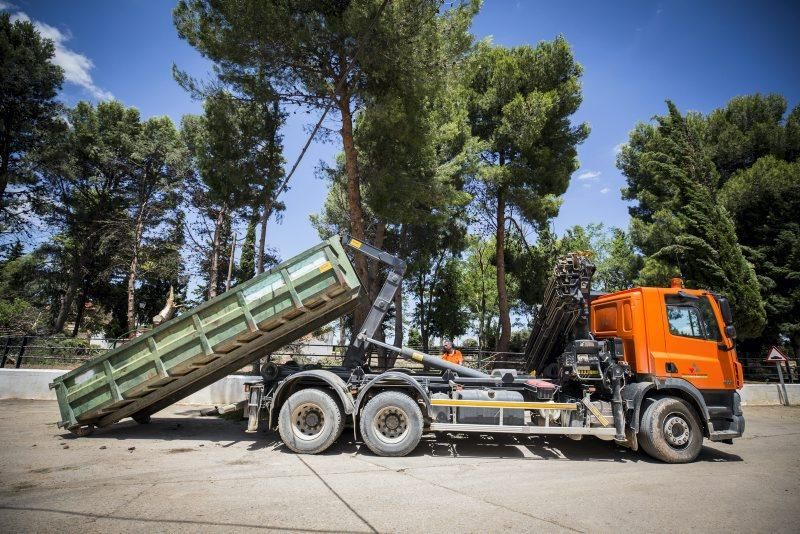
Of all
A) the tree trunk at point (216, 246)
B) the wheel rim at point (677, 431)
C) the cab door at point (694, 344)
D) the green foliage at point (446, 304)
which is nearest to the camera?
the wheel rim at point (677, 431)

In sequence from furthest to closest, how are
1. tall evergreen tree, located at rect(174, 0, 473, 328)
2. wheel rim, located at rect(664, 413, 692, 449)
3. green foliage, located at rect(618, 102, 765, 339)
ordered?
green foliage, located at rect(618, 102, 765, 339)
tall evergreen tree, located at rect(174, 0, 473, 328)
wheel rim, located at rect(664, 413, 692, 449)

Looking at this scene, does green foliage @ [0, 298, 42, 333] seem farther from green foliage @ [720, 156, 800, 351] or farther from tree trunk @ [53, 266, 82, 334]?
green foliage @ [720, 156, 800, 351]

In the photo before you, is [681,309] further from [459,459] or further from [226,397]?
[226,397]

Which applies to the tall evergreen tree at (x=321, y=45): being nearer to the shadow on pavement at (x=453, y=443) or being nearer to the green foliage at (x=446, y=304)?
the shadow on pavement at (x=453, y=443)

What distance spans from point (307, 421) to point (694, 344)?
6432 mm

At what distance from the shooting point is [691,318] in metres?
6.46

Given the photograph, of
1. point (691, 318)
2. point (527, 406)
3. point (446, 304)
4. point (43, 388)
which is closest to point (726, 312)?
point (691, 318)

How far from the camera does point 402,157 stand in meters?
13.3

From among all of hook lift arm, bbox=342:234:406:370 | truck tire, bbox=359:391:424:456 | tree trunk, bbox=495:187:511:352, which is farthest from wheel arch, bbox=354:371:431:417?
tree trunk, bbox=495:187:511:352

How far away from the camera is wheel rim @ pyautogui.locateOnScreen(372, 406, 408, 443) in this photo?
610cm

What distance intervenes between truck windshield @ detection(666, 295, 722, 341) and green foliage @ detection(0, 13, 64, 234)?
92.2ft

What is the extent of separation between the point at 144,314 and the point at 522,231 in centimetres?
3381

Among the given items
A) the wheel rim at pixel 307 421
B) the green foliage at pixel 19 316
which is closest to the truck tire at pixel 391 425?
the wheel rim at pixel 307 421

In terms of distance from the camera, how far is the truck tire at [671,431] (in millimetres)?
6047
